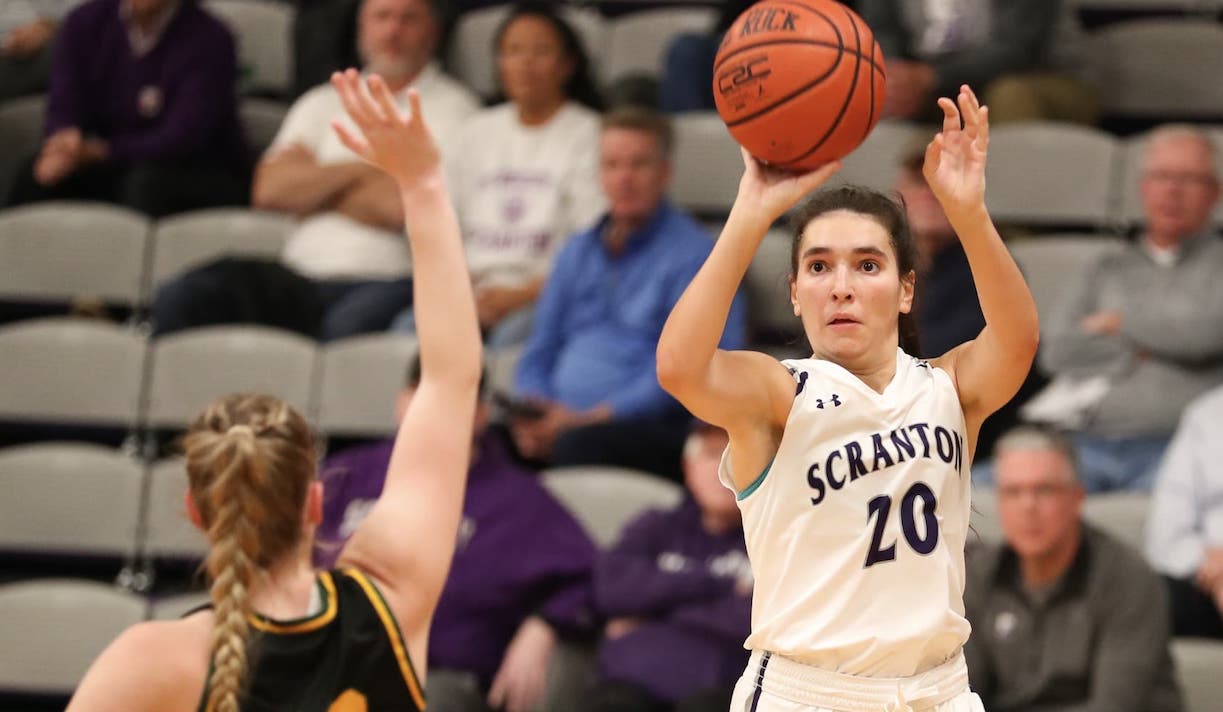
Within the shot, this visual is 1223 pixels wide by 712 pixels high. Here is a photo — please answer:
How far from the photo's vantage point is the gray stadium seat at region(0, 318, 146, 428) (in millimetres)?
6859

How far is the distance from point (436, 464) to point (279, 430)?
0.25m

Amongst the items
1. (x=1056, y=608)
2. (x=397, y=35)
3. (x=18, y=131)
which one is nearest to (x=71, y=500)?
(x=397, y=35)

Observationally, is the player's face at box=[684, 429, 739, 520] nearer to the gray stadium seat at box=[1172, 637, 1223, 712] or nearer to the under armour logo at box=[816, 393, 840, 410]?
the gray stadium seat at box=[1172, 637, 1223, 712]

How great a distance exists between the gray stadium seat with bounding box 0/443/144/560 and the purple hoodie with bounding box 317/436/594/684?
1.06 metres

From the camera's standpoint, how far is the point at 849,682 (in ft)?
9.31

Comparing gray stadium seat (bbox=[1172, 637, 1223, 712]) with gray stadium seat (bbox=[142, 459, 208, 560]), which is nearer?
gray stadium seat (bbox=[1172, 637, 1223, 712])

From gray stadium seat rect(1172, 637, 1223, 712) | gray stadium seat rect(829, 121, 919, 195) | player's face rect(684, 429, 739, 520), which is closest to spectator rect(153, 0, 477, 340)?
gray stadium seat rect(829, 121, 919, 195)

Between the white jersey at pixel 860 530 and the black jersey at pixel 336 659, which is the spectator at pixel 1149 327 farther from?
the black jersey at pixel 336 659

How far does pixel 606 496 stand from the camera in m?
5.86

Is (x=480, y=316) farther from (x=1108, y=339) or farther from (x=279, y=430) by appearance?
(x=279, y=430)

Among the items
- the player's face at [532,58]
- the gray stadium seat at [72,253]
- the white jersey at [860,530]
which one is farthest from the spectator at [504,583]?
the white jersey at [860,530]

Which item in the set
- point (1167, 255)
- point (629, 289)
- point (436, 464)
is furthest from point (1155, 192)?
point (436, 464)

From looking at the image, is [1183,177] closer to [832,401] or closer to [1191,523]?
[1191,523]

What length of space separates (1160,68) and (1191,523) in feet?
9.52
